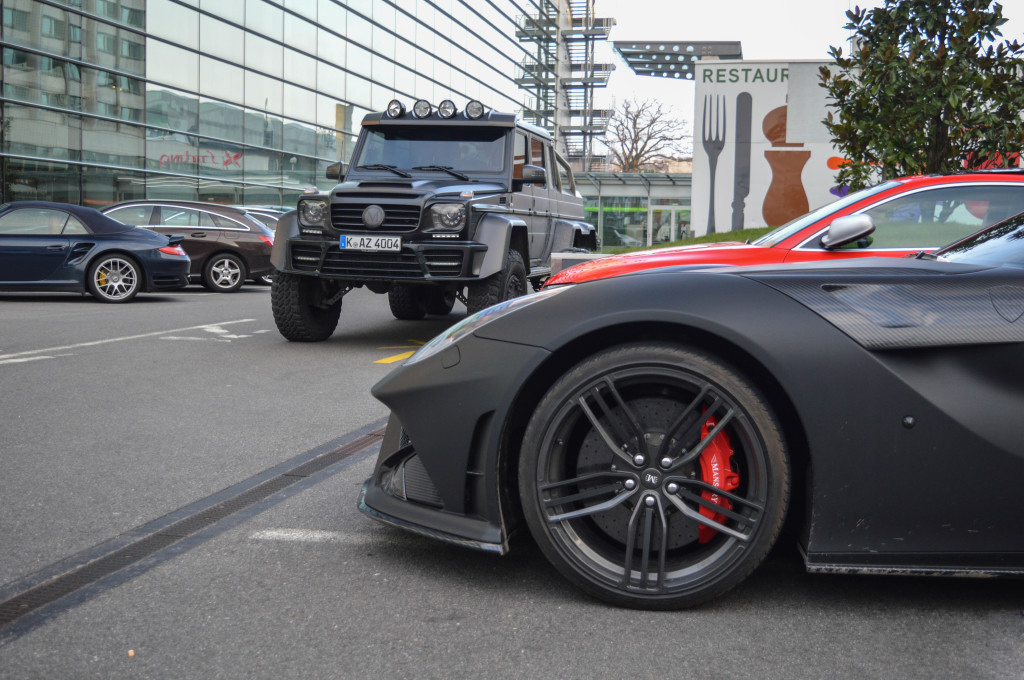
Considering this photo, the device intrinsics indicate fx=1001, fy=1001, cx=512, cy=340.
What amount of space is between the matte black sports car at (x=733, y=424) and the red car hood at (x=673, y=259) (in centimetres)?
271

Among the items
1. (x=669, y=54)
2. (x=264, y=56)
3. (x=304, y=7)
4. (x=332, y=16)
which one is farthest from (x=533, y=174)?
(x=669, y=54)

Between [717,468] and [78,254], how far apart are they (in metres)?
13.1

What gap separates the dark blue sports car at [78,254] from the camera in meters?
13.6

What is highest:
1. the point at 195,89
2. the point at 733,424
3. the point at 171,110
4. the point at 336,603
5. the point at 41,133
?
the point at 195,89

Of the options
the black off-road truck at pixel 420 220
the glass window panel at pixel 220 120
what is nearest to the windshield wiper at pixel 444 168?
the black off-road truck at pixel 420 220

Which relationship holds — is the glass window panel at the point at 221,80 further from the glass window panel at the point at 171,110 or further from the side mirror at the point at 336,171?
the side mirror at the point at 336,171

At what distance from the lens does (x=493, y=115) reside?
10.2 m

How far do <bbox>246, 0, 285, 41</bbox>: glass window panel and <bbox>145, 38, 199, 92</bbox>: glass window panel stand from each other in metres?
3.20

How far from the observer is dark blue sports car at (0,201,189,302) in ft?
44.6

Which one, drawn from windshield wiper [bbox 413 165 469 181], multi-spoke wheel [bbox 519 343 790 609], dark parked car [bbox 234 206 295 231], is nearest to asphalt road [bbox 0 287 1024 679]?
multi-spoke wheel [bbox 519 343 790 609]

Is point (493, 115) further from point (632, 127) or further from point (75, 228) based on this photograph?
point (632, 127)

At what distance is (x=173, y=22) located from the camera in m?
26.6

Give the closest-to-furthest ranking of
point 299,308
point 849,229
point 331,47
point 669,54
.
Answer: point 849,229 < point 299,308 < point 331,47 < point 669,54

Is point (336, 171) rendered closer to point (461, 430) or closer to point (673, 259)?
point (673, 259)
